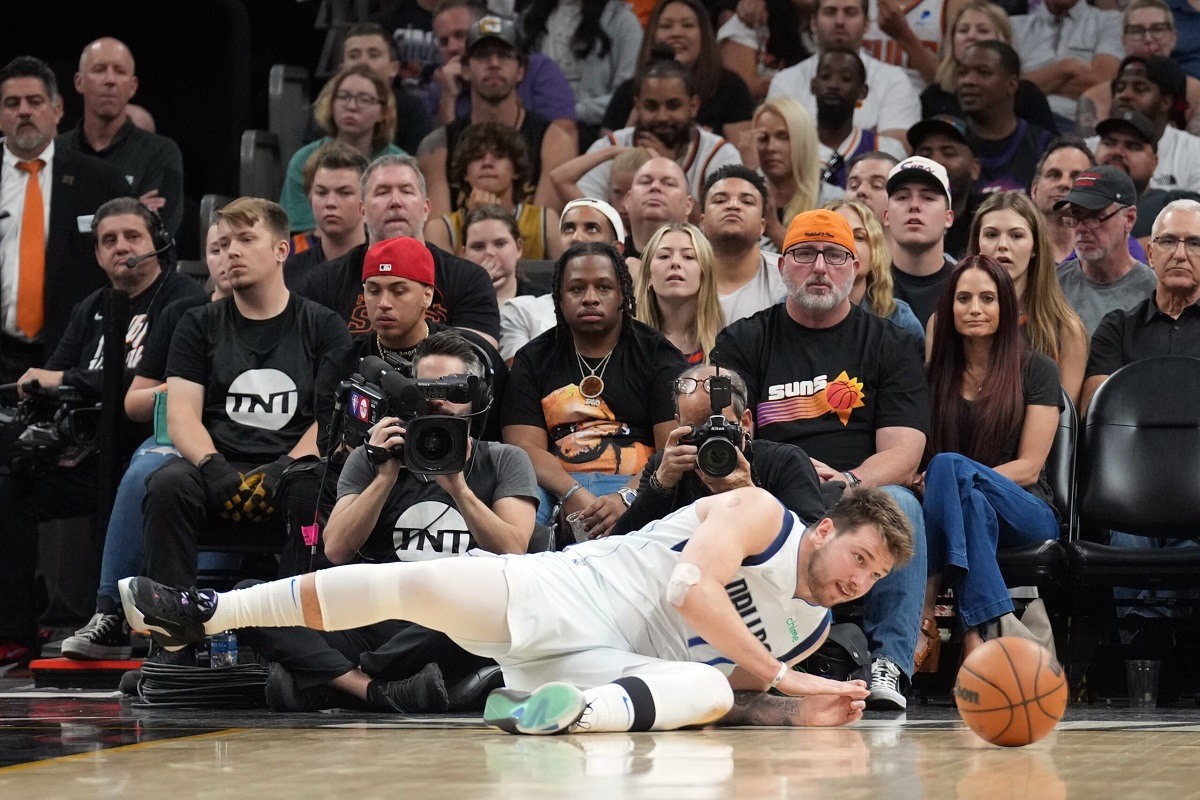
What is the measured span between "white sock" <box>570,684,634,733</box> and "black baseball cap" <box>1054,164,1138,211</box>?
143 inches

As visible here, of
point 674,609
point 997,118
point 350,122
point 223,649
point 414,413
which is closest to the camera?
point 674,609

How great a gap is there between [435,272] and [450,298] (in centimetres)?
14

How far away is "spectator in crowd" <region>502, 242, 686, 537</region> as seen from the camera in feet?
21.2

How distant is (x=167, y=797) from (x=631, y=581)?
1916 mm

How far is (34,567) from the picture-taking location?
7.43m

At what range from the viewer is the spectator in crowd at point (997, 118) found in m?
8.86

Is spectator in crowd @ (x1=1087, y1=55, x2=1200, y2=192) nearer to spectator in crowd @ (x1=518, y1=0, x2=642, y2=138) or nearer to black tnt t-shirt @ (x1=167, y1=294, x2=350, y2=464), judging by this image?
spectator in crowd @ (x1=518, y1=0, x2=642, y2=138)

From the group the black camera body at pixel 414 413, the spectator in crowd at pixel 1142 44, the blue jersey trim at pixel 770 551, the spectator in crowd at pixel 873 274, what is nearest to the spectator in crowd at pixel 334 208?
the black camera body at pixel 414 413

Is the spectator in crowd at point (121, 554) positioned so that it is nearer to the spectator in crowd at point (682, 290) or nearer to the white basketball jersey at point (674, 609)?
the spectator in crowd at point (682, 290)

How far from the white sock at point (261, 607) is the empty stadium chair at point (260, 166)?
4.31 m

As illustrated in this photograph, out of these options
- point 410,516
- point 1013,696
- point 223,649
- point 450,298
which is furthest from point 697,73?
point 1013,696

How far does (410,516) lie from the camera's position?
19.2ft

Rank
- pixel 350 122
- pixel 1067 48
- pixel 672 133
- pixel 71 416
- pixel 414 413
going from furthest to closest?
pixel 1067 48 < pixel 350 122 < pixel 672 133 < pixel 71 416 < pixel 414 413

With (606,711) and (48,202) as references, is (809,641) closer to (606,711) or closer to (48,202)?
(606,711)
